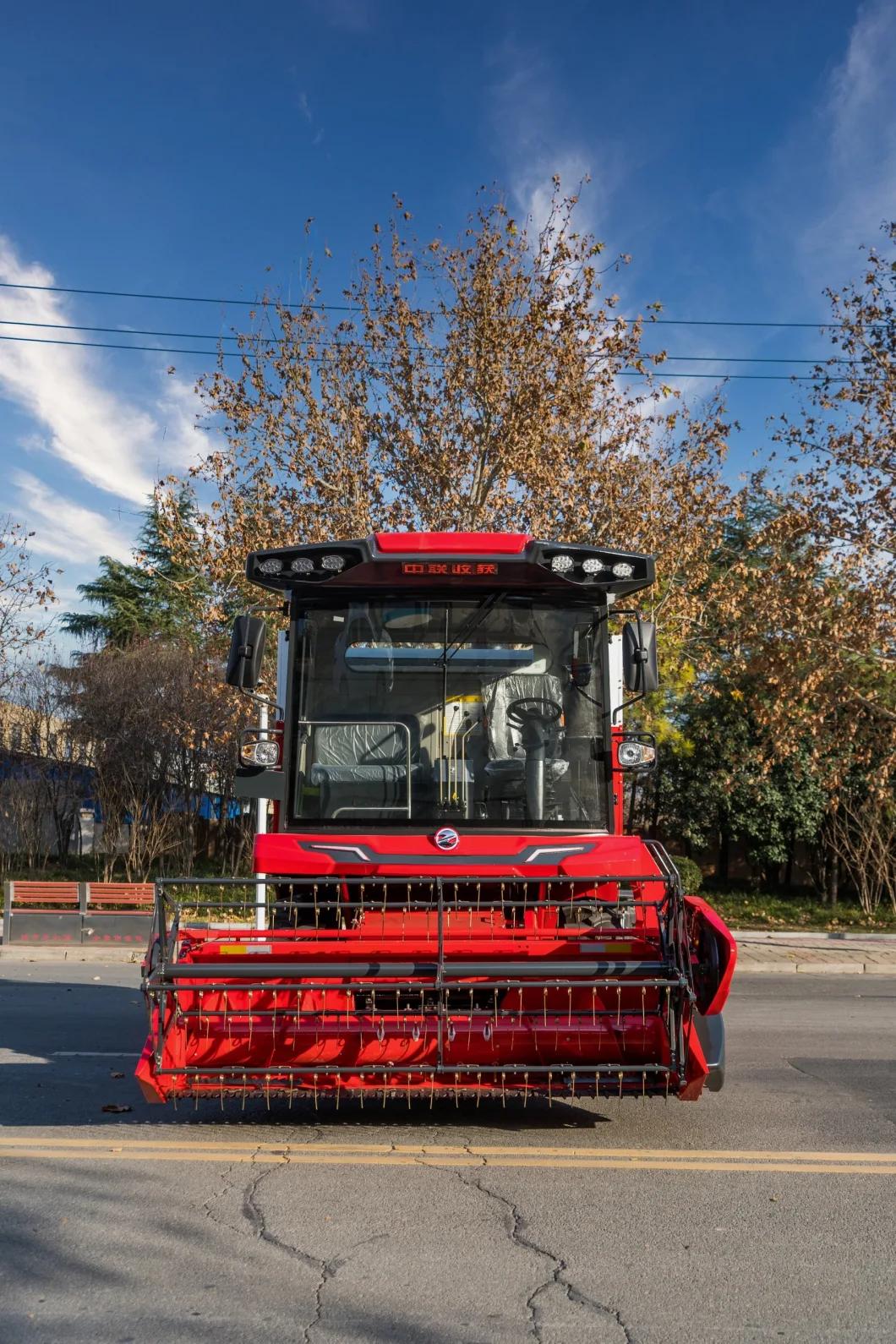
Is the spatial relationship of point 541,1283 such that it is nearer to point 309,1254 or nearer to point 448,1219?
point 448,1219

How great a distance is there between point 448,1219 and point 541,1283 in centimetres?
70

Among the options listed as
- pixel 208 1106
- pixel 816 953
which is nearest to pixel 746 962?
pixel 816 953

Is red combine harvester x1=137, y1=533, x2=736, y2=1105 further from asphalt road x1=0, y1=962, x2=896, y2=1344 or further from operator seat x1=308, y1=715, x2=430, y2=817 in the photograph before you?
asphalt road x1=0, y1=962, x2=896, y2=1344

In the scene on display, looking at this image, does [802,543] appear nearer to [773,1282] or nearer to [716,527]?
[716,527]

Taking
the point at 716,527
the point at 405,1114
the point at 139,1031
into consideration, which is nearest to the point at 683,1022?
the point at 405,1114

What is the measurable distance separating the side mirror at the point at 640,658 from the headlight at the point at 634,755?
1.10ft

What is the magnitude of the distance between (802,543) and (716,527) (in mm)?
1984

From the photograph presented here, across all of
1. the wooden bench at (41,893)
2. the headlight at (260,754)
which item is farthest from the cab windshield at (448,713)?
the wooden bench at (41,893)

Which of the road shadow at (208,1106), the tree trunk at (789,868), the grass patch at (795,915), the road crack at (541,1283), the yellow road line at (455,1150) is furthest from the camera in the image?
the tree trunk at (789,868)

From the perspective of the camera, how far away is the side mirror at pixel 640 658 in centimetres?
671

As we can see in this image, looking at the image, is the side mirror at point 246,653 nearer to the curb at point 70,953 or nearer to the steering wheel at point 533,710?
the steering wheel at point 533,710

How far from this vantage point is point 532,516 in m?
17.9

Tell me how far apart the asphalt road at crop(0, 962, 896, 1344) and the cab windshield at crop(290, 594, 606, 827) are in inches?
69.4

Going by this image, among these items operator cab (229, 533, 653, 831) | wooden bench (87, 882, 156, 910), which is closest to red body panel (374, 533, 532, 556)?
operator cab (229, 533, 653, 831)
